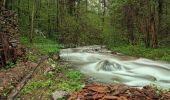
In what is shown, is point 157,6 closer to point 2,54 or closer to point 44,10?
point 44,10

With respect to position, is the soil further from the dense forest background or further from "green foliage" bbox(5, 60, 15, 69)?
the dense forest background

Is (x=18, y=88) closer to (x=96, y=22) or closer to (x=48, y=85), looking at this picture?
(x=48, y=85)

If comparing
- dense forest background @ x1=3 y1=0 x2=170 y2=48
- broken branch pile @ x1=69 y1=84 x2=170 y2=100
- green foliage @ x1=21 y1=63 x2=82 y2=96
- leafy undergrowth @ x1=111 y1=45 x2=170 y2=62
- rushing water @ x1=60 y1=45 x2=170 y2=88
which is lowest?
rushing water @ x1=60 y1=45 x2=170 y2=88

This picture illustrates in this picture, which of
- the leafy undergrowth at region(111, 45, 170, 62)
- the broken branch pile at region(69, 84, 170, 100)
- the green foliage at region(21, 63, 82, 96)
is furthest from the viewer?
the leafy undergrowth at region(111, 45, 170, 62)

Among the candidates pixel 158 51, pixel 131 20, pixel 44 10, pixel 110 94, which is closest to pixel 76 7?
pixel 44 10

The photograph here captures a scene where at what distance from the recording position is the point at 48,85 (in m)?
14.4

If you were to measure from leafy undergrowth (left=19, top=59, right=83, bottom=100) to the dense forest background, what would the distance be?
55.5ft

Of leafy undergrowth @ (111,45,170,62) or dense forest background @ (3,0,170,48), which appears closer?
leafy undergrowth @ (111,45,170,62)

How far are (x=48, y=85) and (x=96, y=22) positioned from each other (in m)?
39.5

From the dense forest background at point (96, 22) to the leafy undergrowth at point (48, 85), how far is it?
1691cm

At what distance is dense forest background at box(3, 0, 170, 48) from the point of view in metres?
35.6

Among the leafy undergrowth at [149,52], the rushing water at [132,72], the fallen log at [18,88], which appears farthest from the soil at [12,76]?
the leafy undergrowth at [149,52]

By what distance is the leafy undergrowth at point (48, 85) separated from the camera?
13000 millimetres

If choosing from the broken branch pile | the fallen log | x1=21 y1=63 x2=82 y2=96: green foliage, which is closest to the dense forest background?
x1=21 y1=63 x2=82 y2=96: green foliage
